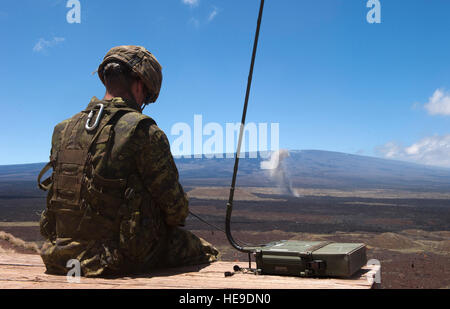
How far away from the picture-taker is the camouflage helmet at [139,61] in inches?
131

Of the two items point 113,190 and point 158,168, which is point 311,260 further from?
point 113,190

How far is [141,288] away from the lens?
102 inches

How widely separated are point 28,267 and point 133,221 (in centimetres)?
139

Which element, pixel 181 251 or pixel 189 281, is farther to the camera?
pixel 181 251

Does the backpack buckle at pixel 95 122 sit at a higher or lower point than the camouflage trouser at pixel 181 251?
higher

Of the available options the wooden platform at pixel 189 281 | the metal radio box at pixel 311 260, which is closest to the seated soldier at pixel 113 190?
the wooden platform at pixel 189 281

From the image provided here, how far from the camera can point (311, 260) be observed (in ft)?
9.38

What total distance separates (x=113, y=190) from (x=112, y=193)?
24mm

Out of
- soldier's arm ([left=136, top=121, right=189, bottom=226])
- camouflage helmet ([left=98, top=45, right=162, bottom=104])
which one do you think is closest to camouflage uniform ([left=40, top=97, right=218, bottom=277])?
soldier's arm ([left=136, top=121, right=189, bottom=226])

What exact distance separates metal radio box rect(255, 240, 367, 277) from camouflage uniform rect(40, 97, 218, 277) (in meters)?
0.79

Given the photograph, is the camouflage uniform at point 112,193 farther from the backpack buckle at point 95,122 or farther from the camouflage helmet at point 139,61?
the camouflage helmet at point 139,61

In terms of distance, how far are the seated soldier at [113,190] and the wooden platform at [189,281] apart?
19 cm

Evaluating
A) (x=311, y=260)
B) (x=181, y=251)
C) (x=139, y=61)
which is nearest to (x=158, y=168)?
(x=181, y=251)

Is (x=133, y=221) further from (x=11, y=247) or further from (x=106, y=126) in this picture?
(x=11, y=247)
